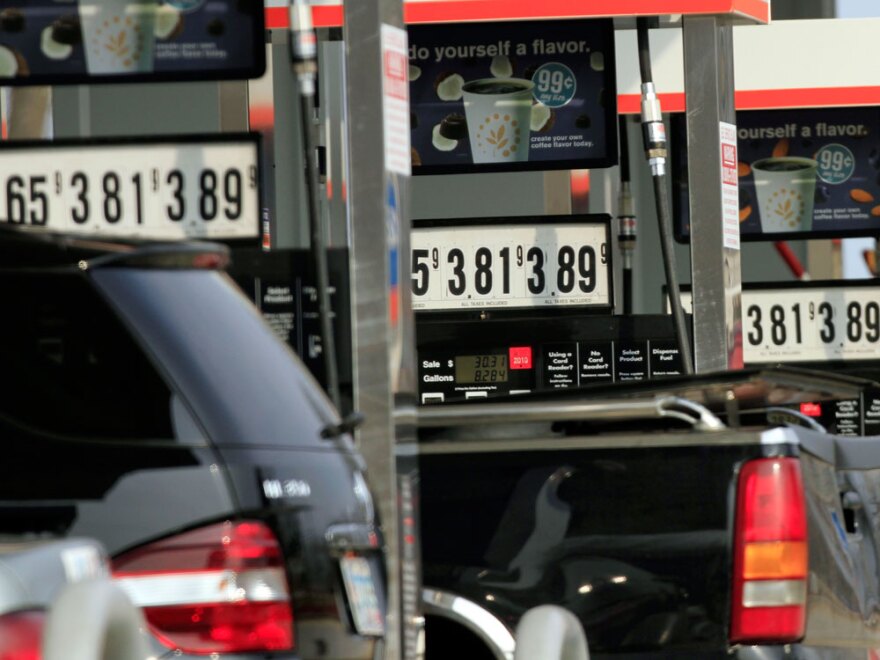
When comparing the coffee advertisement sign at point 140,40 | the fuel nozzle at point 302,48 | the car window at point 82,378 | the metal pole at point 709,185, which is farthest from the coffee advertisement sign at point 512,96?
the car window at point 82,378

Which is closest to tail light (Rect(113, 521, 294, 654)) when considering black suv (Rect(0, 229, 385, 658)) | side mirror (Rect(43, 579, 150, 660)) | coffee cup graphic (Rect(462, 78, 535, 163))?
black suv (Rect(0, 229, 385, 658))

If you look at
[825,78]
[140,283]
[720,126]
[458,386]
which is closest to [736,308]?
[720,126]

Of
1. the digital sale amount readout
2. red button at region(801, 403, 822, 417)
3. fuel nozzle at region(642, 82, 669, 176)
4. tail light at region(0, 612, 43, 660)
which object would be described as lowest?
red button at region(801, 403, 822, 417)

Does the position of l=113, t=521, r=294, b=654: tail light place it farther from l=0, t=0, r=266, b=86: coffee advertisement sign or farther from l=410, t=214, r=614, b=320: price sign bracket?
l=410, t=214, r=614, b=320: price sign bracket

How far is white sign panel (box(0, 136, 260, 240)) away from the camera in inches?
310

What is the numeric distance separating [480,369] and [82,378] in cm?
859

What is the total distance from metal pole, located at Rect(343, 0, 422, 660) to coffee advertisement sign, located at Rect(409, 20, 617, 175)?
616cm

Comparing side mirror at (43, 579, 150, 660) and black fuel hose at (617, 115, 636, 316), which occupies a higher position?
black fuel hose at (617, 115, 636, 316)

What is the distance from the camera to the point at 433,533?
221 inches

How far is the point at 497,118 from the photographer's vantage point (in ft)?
40.2

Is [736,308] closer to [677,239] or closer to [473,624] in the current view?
[677,239]

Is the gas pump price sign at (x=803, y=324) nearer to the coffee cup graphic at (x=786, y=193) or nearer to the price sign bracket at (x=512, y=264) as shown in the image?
the coffee cup graphic at (x=786, y=193)

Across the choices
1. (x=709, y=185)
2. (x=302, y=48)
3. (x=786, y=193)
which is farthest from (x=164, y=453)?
(x=786, y=193)

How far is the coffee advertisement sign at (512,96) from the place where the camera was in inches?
471
